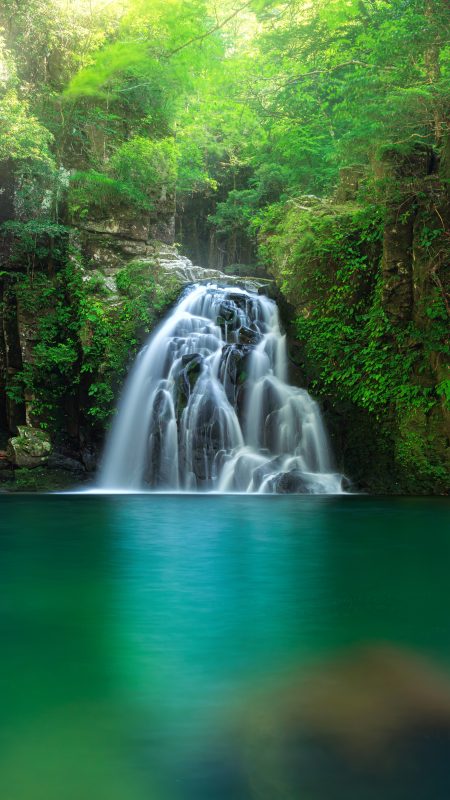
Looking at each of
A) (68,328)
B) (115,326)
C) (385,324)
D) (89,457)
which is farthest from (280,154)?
(89,457)

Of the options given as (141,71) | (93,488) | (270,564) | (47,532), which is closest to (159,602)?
(270,564)

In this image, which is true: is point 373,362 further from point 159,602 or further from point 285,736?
point 285,736

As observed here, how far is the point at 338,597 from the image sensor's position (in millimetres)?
3852

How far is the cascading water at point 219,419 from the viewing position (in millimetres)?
11797

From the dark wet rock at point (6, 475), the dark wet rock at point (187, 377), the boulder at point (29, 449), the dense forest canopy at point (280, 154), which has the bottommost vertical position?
the dark wet rock at point (6, 475)

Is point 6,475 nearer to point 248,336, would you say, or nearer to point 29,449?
point 29,449

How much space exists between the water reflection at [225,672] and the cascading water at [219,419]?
6032mm

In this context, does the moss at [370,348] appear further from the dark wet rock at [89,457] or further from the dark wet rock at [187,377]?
the dark wet rock at [89,457]

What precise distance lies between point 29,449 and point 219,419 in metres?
4.17

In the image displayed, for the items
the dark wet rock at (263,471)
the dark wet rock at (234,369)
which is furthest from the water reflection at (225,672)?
the dark wet rock at (234,369)

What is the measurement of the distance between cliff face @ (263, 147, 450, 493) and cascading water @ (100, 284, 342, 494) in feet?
2.12

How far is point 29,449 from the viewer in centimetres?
1300

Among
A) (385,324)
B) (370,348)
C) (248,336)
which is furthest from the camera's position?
(248,336)

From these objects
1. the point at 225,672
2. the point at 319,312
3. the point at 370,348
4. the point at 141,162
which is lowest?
the point at 225,672
